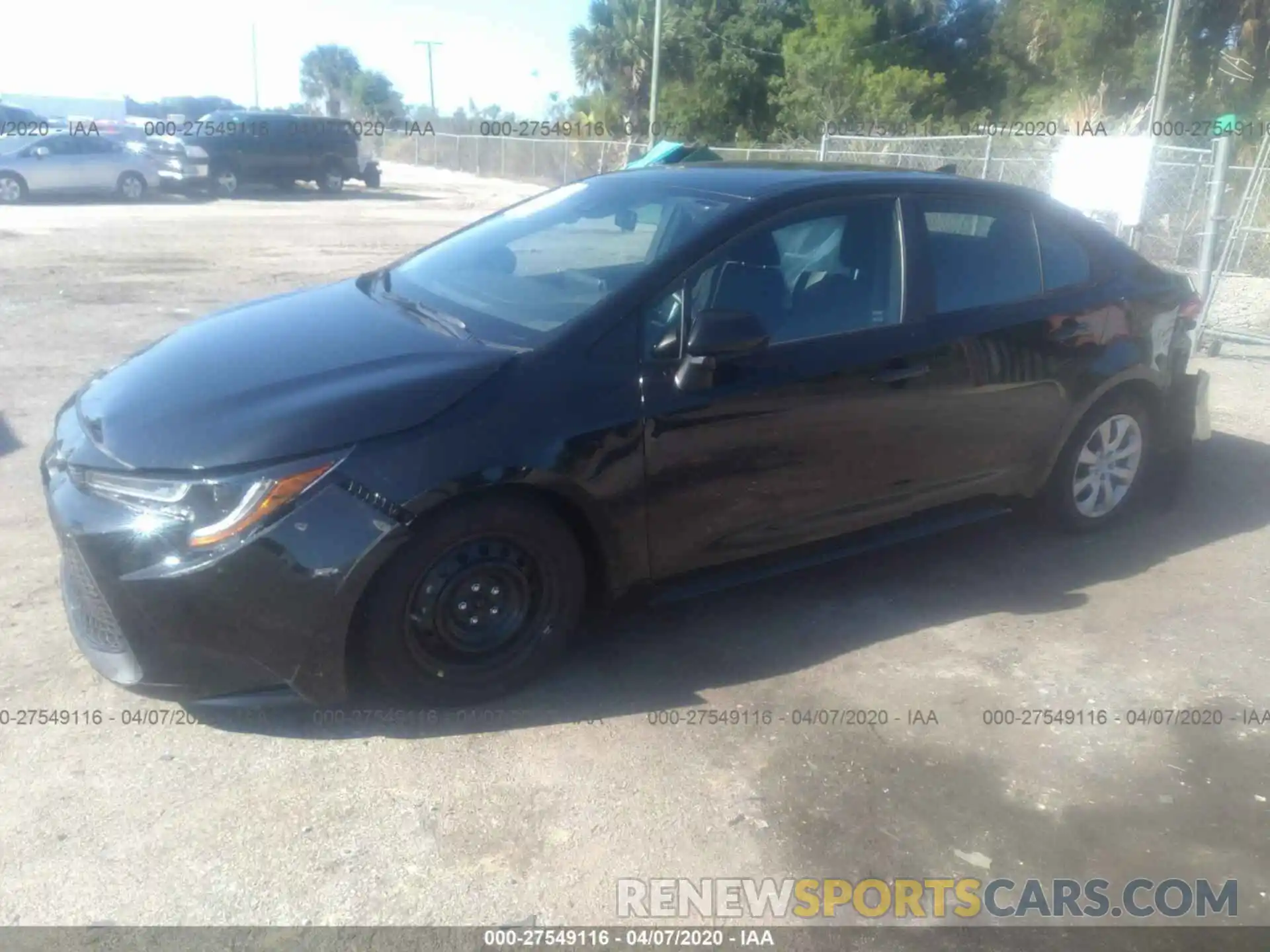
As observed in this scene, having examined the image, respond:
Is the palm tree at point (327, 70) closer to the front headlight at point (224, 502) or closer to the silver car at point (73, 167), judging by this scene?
the silver car at point (73, 167)

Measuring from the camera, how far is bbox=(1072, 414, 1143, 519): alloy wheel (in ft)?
17.6

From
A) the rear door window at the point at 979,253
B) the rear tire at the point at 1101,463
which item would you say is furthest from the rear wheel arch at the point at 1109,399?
the rear door window at the point at 979,253

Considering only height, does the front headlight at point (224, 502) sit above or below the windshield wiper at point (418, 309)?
below

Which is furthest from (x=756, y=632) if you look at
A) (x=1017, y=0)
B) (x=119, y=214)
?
(x=1017, y=0)

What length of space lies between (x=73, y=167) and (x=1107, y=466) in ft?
70.5

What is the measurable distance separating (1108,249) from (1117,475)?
110 cm

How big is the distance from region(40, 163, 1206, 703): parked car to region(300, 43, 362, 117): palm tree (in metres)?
99.4

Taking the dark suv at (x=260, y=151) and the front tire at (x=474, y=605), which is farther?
the dark suv at (x=260, y=151)

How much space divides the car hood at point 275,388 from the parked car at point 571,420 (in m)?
0.01

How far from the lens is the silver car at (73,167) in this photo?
67.8 feet

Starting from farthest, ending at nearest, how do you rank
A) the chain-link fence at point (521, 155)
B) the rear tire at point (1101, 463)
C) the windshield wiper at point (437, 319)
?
the chain-link fence at point (521, 155) → the rear tire at point (1101, 463) → the windshield wiper at point (437, 319)

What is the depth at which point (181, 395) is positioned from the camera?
3588mm

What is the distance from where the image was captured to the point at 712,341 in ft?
12.4

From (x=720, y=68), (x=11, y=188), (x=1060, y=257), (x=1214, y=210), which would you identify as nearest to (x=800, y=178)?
(x=1060, y=257)
